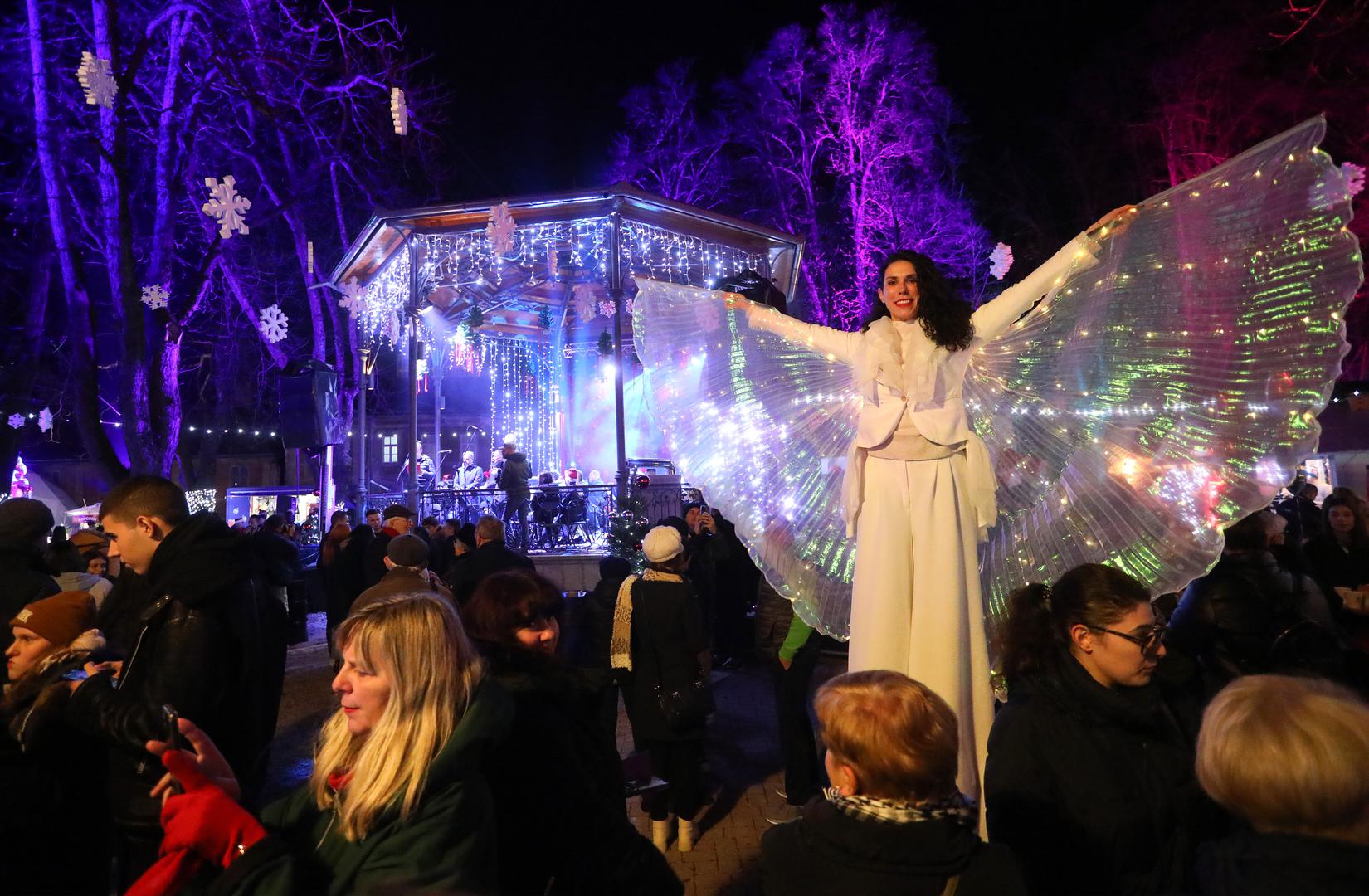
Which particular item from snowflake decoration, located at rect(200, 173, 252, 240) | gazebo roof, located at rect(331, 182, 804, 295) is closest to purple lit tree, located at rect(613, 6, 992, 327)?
gazebo roof, located at rect(331, 182, 804, 295)

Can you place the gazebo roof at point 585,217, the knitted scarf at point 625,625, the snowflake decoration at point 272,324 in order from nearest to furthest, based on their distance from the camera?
the knitted scarf at point 625,625, the gazebo roof at point 585,217, the snowflake decoration at point 272,324

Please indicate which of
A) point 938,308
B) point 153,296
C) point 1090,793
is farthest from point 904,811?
point 153,296

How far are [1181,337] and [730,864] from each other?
341 cm

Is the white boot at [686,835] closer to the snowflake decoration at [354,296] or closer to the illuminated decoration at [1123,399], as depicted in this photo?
the illuminated decoration at [1123,399]

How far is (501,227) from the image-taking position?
12.4m

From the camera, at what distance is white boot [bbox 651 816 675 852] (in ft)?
16.1

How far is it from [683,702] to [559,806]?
2980mm

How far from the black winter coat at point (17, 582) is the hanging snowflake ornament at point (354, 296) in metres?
12.8

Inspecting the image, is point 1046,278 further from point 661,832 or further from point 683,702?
point 661,832

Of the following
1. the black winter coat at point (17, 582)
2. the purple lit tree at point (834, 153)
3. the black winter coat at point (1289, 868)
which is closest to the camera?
the black winter coat at point (1289, 868)

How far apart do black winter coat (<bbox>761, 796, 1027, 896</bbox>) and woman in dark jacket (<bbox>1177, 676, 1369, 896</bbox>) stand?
0.38 meters

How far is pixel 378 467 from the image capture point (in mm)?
41094

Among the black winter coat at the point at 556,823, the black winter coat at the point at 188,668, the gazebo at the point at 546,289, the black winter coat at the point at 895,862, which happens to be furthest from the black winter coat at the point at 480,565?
the gazebo at the point at 546,289

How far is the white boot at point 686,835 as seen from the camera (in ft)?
16.0
